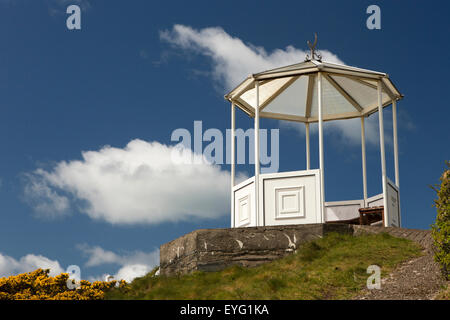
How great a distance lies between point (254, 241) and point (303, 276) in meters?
2.22

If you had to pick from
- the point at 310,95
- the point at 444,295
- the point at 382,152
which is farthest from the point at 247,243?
the point at 310,95

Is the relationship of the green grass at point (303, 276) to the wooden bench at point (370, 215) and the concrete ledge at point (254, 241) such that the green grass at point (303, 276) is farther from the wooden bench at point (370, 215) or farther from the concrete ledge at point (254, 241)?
the wooden bench at point (370, 215)

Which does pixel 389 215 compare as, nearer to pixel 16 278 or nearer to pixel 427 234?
pixel 427 234

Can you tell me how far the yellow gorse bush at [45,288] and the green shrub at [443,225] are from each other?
6022 mm

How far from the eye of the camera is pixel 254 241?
43.5ft

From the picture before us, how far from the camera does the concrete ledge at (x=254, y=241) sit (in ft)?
43.0

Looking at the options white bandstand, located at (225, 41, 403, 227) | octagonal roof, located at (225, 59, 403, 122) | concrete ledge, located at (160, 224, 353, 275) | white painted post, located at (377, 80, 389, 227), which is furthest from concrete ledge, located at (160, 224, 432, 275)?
octagonal roof, located at (225, 59, 403, 122)

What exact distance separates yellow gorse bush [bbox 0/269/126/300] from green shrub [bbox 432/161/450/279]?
19.8 ft

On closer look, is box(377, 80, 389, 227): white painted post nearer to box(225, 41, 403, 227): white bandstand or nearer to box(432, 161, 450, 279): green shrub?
box(225, 41, 403, 227): white bandstand

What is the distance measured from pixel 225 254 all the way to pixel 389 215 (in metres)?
4.38

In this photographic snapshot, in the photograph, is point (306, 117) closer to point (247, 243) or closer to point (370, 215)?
point (370, 215)

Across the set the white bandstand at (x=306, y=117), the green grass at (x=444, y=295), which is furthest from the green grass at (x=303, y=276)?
the white bandstand at (x=306, y=117)

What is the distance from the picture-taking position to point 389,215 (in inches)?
595
